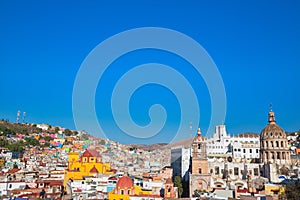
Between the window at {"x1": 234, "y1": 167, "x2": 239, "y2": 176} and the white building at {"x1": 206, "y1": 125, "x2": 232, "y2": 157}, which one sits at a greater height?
the white building at {"x1": 206, "y1": 125, "x2": 232, "y2": 157}

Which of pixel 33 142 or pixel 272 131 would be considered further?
pixel 33 142

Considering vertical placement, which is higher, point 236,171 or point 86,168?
point 86,168

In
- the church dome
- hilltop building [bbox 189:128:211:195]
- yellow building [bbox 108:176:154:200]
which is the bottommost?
yellow building [bbox 108:176:154:200]

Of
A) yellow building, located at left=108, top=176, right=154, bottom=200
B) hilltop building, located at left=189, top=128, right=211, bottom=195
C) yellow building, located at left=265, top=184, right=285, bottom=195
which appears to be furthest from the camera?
hilltop building, located at left=189, top=128, right=211, bottom=195

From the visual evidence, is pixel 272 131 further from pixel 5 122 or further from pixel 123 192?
pixel 5 122

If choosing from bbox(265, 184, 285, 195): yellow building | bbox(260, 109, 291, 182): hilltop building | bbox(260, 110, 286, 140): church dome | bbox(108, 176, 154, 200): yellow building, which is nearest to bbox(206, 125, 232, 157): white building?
bbox(260, 110, 286, 140): church dome

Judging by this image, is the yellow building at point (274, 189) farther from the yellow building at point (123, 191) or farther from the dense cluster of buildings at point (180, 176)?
the yellow building at point (123, 191)

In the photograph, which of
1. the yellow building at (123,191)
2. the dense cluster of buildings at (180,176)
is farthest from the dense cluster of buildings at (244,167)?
the yellow building at (123,191)

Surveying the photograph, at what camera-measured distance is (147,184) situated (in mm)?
20281

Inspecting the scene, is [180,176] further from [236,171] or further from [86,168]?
[86,168]

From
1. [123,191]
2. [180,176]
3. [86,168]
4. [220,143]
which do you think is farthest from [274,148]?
[220,143]

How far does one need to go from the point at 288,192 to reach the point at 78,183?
12710 mm

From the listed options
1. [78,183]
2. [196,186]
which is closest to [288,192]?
[196,186]

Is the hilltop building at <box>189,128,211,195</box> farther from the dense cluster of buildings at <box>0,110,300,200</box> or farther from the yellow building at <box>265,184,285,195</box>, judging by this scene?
the yellow building at <box>265,184,285,195</box>
